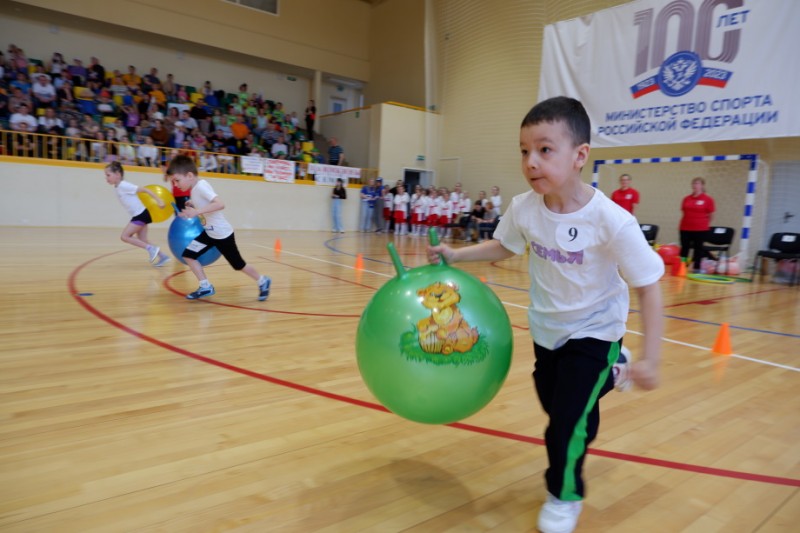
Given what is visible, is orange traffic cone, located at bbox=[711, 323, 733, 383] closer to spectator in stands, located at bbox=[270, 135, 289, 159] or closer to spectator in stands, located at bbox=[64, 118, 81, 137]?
spectator in stands, located at bbox=[64, 118, 81, 137]

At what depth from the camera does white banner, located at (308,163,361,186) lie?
1644 cm

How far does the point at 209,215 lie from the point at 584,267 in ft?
13.6

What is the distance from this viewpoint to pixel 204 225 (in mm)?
Result: 5129

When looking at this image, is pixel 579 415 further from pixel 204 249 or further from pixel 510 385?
pixel 204 249

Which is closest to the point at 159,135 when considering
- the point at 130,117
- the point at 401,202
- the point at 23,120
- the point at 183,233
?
the point at 130,117

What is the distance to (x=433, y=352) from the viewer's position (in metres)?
1.75

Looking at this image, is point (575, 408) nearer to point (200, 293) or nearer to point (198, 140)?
point (200, 293)

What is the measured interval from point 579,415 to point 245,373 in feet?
6.85

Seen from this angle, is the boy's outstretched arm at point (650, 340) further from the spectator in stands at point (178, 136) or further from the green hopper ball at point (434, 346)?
the spectator in stands at point (178, 136)

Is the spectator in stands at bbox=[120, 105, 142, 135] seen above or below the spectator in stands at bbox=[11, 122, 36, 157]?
above

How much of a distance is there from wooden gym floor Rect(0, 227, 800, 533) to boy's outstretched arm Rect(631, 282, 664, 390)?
569 mm

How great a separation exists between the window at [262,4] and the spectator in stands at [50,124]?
7819mm

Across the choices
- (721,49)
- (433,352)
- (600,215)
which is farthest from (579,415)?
(721,49)

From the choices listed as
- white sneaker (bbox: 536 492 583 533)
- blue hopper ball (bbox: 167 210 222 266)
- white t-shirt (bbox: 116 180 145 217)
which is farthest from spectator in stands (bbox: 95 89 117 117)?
white sneaker (bbox: 536 492 583 533)
